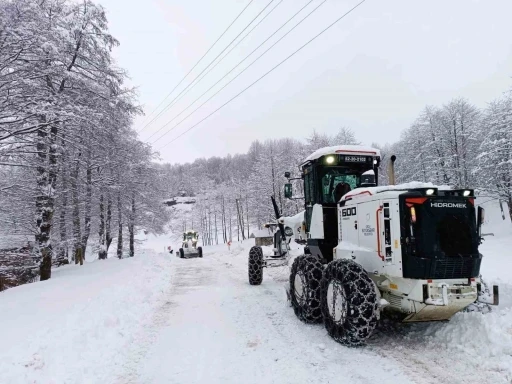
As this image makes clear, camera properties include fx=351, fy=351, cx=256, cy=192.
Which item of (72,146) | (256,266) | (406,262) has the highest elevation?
(72,146)

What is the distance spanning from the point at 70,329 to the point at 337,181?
5.75 meters

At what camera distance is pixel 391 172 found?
6430mm

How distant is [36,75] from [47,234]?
645 cm

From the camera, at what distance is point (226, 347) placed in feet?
18.4

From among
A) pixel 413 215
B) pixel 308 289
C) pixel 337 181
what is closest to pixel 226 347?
pixel 308 289

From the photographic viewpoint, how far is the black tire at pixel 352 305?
16.2 ft

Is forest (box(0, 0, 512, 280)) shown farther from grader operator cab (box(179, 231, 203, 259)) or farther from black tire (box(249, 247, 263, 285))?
black tire (box(249, 247, 263, 285))

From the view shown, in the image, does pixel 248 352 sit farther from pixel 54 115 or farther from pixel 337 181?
pixel 54 115

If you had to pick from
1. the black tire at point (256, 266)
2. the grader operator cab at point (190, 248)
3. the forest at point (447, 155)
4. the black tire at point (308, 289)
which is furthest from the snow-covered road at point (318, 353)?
the forest at point (447, 155)

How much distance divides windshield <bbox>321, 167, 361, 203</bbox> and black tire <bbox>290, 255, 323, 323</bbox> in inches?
60.5

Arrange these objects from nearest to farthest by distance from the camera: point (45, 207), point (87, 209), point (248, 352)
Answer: point (248, 352)
point (45, 207)
point (87, 209)

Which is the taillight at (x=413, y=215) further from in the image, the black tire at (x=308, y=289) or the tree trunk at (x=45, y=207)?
the tree trunk at (x=45, y=207)

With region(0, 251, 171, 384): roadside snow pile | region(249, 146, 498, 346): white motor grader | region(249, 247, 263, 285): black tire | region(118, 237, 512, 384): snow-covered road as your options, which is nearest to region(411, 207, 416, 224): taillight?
region(249, 146, 498, 346): white motor grader

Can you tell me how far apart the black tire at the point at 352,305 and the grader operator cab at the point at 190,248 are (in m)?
26.3
